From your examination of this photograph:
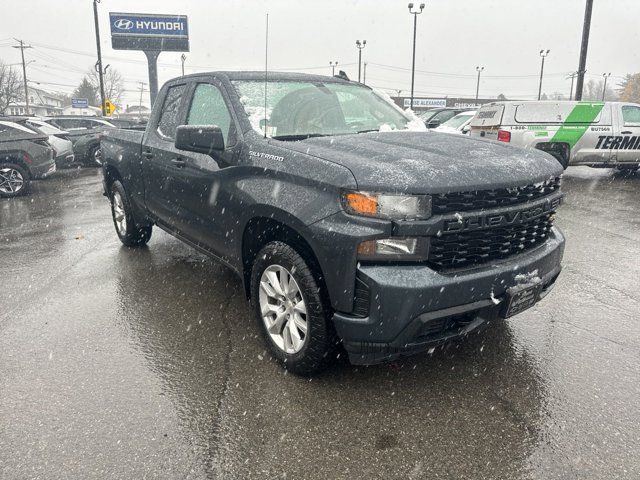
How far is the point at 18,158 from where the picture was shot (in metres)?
A: 10.4

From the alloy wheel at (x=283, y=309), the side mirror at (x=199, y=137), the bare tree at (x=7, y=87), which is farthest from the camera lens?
the bare tree at (x=7, y=87)

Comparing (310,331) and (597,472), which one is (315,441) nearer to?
(310,331)

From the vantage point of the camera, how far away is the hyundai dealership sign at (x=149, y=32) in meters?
30.3

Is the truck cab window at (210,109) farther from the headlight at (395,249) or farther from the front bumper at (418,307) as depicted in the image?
the front bumper at (418,307)

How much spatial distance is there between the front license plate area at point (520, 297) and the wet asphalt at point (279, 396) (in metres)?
0.50

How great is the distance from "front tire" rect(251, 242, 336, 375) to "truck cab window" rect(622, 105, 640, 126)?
11.4 m

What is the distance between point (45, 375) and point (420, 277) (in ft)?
7.84

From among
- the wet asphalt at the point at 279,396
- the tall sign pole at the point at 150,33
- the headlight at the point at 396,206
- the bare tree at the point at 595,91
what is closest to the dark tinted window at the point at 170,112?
the wet asphalt at the point at 279,396

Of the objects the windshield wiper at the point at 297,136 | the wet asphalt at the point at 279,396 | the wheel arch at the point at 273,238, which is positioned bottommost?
the wet asphalt at the point at 279,396

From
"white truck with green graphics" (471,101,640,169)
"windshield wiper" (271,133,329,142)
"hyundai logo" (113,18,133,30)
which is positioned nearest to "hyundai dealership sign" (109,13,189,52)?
"hyundai logo" (113,18,133,30)

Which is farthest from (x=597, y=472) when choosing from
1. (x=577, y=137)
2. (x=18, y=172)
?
(x=18, y=172)

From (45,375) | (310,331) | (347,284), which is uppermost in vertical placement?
(347,284)

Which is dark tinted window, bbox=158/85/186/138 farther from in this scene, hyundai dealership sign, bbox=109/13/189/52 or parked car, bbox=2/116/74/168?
hyundai dealership sign, bbox=109/13/189/52

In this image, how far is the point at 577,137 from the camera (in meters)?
11.0
